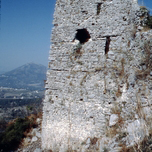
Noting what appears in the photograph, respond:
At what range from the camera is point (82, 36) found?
6.65 m

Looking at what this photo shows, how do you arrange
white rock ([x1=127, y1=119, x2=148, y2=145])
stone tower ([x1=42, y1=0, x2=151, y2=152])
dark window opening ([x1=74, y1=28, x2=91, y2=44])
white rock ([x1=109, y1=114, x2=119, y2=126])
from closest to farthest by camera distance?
white rock ([x1=127, y1=119, x2=148, y2=145])
white rock ([x1=109, y1=114, x2=119, y2=126])
stone tower ([x1=42, y1=0, x2=151, y2=152])
dark window opening ([x1=74, y1=28, x2=91, y2=44])

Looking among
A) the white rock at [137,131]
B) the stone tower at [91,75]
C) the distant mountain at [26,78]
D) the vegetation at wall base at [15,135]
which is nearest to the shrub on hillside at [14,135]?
the vegetation at wall base at [15,135]

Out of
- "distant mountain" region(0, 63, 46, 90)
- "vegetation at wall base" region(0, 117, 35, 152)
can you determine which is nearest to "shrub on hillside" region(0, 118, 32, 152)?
"vegetation at wall base" region(0, 117, 35, 152)

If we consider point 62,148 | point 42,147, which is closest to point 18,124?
point 42,147

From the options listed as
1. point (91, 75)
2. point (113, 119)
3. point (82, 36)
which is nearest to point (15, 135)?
point (91, 75)

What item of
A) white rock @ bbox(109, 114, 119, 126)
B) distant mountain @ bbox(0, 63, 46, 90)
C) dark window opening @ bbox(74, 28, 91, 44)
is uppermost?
dark window opening @ bbox(74, 28, 91, 44)

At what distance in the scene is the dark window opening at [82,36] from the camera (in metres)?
6.32

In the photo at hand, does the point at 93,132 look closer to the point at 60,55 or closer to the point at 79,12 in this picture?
the point at 60,55

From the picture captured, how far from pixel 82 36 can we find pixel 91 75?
6.40ft

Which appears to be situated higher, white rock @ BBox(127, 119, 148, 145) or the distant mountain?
white rock @ BBox(127, 119, 148, 145)

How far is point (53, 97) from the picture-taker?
646cm

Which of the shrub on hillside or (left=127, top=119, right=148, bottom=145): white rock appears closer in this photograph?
(left=127, top=119, right=148, bottom=145): white rock

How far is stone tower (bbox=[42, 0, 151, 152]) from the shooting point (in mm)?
5312

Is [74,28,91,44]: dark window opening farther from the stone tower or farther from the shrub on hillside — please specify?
the shrub on hillside
